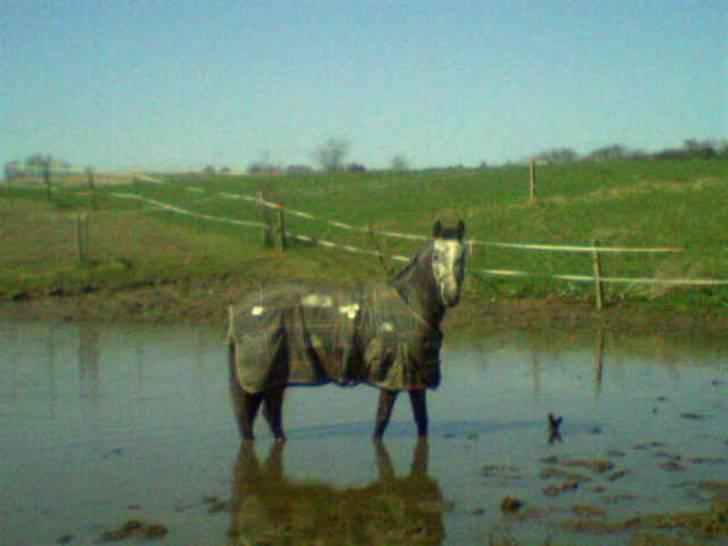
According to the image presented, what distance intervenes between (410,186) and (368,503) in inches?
1466

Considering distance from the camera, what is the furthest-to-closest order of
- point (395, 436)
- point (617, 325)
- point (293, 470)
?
point (617, 325)
point (395, 436)
point (293, 470)

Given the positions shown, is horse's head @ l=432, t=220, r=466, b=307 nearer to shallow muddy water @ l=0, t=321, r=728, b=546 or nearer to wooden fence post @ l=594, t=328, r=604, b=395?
shallow muddy water @ l=0, t=321, r=728, b=546

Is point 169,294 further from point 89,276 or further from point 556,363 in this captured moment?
point 556,363

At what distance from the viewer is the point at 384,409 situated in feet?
26.9

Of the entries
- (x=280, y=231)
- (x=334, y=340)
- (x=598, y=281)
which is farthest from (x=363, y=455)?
(x=280, y=231)

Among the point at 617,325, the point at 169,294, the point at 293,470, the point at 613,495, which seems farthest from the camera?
the point at 169,294

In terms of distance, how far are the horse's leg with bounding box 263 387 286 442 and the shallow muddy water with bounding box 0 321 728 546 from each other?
0.36 ft

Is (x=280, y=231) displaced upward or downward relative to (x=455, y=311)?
upward

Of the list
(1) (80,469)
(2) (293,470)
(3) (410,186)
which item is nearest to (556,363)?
(2) (293,470)

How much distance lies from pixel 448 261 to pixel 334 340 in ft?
3.33

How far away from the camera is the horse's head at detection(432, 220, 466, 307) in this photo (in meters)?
7.82

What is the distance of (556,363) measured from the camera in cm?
1208

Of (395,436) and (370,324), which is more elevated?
(370,324)

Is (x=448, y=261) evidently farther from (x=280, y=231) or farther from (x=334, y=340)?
(x=280, y=231)
